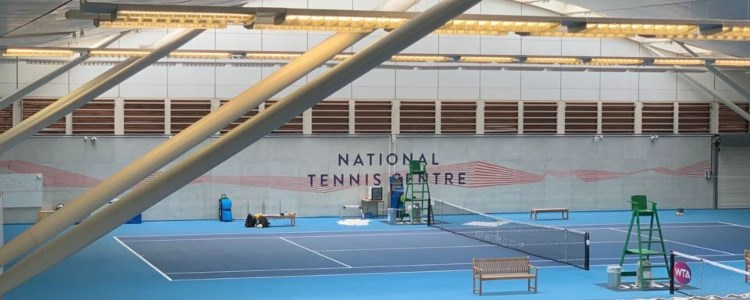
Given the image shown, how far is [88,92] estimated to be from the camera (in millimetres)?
25438

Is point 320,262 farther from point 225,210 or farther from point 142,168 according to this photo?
point 142,168

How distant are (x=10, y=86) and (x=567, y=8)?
2231 centimetres

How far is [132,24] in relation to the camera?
57.3ft

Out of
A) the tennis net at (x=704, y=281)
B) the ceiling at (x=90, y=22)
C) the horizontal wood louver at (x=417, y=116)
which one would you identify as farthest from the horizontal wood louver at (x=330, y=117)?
the tennis net at (x=704, y=281)

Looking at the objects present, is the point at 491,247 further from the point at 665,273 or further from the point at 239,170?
the point at 239,170

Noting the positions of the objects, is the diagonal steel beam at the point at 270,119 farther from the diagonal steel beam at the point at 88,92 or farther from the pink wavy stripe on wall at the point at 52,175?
the pink wavy stripe on wall at the point at 52,175

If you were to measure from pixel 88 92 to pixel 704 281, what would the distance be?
16616 mm

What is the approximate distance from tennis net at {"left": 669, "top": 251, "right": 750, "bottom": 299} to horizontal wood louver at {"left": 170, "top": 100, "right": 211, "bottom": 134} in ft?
72.6

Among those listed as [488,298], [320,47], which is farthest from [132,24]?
[488,298]

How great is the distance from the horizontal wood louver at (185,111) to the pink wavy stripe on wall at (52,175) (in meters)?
3.88

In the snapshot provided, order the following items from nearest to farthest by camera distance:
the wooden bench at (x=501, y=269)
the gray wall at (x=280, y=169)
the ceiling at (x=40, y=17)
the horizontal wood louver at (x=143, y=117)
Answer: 1. the ceiling at (x=40, y=17)
2. the wooden bench at (x=501, y=269)
3. the gray wall at (x=280, y=169)
4. the horizontal wood louver at (x=143, y=117)

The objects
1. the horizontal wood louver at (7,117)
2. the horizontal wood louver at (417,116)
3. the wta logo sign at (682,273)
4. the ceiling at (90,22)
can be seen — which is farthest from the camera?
the horizontal wood louver at (417,116)

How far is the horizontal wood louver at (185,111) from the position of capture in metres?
46.2

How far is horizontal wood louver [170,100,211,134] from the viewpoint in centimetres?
4616
